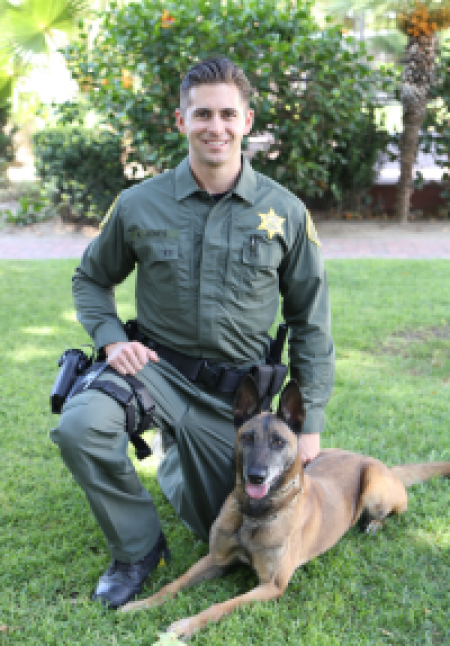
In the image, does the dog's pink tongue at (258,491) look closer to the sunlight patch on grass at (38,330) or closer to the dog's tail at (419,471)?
Answer: the dog's tail at (419,471)

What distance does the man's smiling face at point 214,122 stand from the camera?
9.62ft

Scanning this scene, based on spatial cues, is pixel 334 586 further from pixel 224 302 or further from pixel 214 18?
pixel 214 18

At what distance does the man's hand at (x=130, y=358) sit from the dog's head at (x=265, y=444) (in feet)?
1.48

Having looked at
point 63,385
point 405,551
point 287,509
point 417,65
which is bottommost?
point 405,551

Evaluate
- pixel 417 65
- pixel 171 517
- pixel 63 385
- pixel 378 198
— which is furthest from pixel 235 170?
pixel 378 198

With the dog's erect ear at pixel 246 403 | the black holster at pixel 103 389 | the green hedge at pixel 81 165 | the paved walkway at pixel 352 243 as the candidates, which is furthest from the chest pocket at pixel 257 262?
the green hedge at pixel 81 165

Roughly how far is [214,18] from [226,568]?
7913 millimetres

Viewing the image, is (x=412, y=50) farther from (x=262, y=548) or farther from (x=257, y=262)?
(x=262, y=548)

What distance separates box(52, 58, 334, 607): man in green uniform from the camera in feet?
9.60

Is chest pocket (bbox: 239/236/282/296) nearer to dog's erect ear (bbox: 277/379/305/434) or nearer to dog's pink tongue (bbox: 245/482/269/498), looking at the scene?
dog's erect ear (bbox: 277/379/305/434)

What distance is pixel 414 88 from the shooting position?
11.0 metres

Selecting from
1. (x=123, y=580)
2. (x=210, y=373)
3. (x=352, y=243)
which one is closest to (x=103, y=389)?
(x=210, y=373)

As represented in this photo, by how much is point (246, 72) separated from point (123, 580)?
26.7 feet

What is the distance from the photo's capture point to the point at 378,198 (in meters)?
12.6
